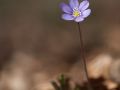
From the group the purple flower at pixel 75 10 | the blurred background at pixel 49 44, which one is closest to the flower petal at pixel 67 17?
the purple flower at pixel 75 10

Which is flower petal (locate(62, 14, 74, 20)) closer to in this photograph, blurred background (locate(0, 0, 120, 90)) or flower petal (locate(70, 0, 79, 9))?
flower petal (locate(70, 0, 79, 9))

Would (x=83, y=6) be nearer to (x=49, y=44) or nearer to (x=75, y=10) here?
(x=75, y=10)

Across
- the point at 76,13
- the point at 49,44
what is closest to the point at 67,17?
the point at 76,13

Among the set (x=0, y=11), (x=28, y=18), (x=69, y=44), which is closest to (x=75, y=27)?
(x=69, y=44)

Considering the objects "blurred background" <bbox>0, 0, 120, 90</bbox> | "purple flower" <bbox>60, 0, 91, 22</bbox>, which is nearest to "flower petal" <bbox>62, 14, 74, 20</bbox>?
"purple flower" <bbox>60, 0, 91, 22</bbox>

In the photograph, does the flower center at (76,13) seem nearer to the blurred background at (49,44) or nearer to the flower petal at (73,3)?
the flower petal at (73,3)
